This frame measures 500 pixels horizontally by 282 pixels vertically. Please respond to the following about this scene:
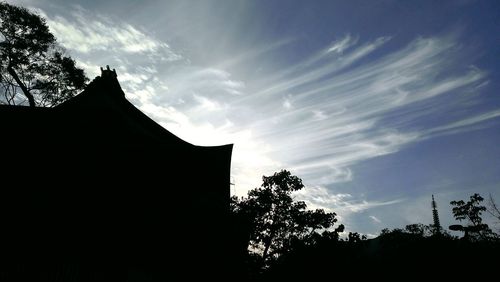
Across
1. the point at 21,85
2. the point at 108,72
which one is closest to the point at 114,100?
the point at 108,72

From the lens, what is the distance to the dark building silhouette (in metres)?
6.58

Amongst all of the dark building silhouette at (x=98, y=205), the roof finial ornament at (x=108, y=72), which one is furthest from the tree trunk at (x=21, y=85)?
the dark building silhouette at (x=98, y=205)

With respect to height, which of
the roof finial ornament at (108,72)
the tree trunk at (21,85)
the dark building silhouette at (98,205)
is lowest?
the dark building silhouette at (98,205)

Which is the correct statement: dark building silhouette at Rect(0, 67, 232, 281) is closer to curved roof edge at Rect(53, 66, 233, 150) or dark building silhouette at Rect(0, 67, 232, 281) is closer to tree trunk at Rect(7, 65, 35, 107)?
→ curved roof edge at Rect(53, 66, 233, 150)

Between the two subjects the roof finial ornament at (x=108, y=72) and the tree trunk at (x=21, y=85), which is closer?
the roof finial ornament at (x=108, y=72)

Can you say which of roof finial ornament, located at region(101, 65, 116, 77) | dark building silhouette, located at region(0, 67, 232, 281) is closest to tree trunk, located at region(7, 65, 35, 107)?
roof finial ornament, located at region(101, 65, 116, 77)

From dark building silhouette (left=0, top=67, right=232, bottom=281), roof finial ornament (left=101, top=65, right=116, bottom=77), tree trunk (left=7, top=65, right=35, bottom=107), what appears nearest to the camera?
dark building silhouette (left=0, top=67, right=232, bottom=281)

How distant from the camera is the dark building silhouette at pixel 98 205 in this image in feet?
21.6

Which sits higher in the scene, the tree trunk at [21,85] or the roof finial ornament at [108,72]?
the tree trunk at [21,85]

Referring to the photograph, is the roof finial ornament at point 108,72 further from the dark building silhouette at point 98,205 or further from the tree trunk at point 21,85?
the tree trunk at point 21,85

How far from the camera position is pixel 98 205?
24.0 ft

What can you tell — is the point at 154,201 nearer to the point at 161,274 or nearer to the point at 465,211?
the point at 161,274

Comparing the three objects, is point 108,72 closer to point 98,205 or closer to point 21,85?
point 98,205

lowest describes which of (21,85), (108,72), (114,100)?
(114,100)
